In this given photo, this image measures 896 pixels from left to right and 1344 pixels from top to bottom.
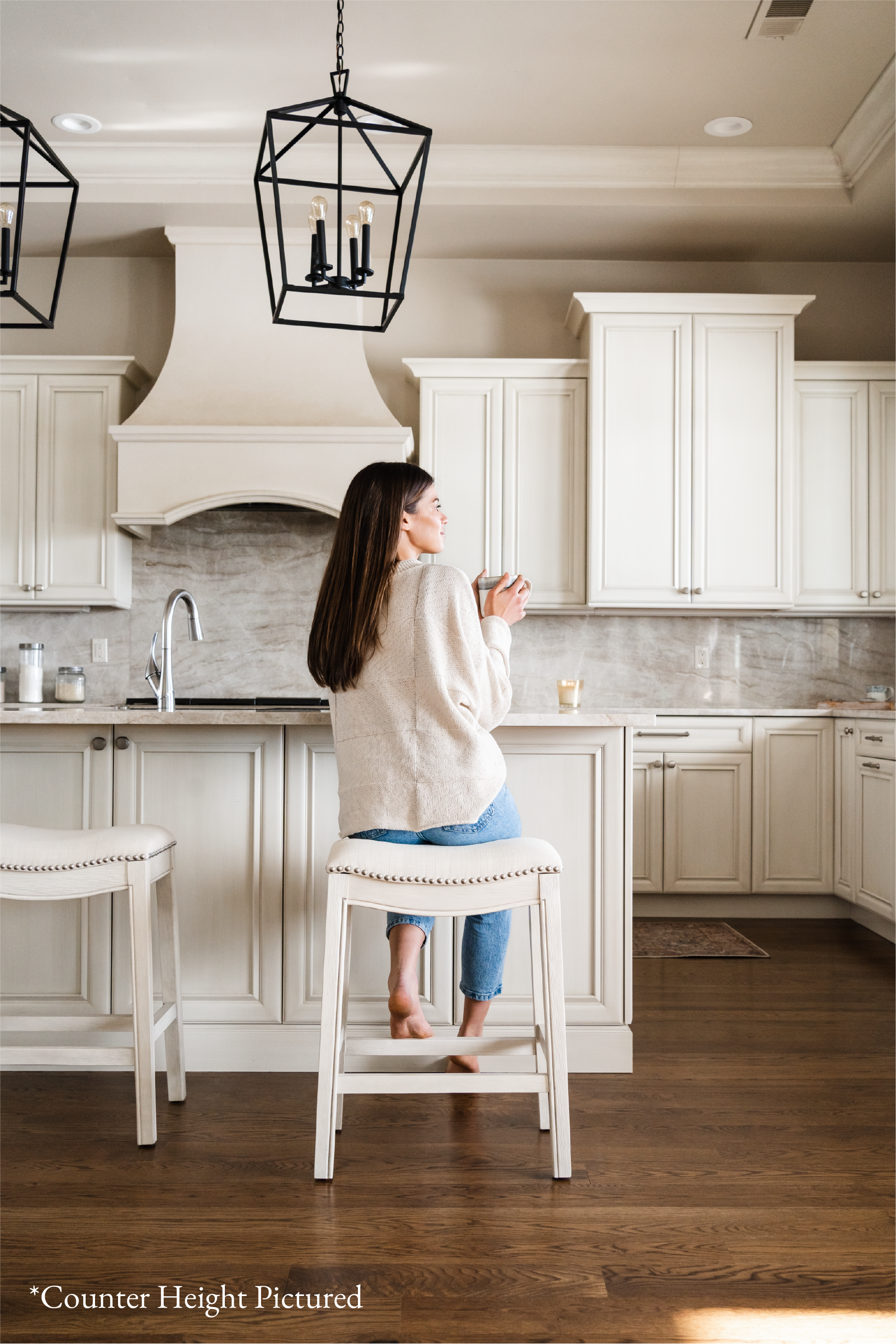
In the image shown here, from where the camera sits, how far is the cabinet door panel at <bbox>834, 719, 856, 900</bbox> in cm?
381

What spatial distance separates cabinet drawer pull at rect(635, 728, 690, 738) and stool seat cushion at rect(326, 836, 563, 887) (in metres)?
2.31

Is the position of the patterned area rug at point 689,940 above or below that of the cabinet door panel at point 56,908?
below

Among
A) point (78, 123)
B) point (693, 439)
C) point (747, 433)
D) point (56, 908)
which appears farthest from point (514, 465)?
point (56, 908)

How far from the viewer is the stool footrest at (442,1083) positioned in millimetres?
1683

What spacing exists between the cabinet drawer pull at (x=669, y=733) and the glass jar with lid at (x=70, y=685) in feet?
7.71

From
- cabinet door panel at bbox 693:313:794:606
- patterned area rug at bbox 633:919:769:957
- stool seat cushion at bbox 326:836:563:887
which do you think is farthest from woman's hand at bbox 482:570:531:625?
cabinet door panel at bbox 693:313:794:606

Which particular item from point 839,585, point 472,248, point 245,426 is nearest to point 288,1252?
point 245,426

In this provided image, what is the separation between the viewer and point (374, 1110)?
2.08 m

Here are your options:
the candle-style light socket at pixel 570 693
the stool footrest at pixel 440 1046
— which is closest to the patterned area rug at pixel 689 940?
the candle-style light socket at pixel 570 693

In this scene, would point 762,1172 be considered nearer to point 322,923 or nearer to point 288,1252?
point 288,1252

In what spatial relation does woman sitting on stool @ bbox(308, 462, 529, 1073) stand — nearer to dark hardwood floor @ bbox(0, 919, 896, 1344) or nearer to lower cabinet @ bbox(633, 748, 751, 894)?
dark hardwood floor @ bbox(0, 919, 896, 1344)

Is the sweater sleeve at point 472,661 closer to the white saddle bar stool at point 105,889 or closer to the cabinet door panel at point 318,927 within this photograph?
the cabinet door panel at point 318,927

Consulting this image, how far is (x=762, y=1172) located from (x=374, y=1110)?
783mm

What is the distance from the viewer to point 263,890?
90.7 inches
